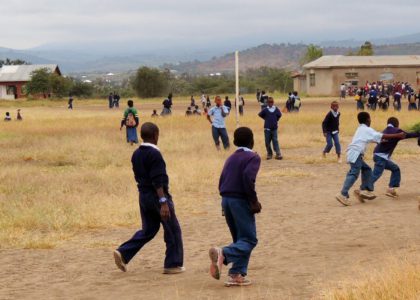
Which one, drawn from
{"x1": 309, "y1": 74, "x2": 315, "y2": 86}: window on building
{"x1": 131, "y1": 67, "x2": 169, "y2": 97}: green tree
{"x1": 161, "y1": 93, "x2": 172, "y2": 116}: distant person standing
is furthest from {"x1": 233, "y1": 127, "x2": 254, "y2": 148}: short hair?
{"x1": 131, "y1": 67, "x2": 169, "y2": 97}: green tree

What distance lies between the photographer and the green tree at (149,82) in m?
90.4

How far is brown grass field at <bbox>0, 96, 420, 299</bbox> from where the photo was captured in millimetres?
7945

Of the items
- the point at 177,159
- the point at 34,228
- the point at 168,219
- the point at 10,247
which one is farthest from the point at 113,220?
the point at 177,159

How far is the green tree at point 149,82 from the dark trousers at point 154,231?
81.8m

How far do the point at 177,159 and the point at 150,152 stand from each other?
12339 millimetres

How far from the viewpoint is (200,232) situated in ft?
37.8

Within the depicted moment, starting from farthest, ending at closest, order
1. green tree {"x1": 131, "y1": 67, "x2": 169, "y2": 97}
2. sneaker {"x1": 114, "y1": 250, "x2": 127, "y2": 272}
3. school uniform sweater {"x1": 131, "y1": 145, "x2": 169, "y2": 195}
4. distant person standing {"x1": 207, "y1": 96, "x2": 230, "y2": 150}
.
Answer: green tree {"x1": 131, "y1": 67, "x2": 169, "y2": 97} → distant person standing {"x1": 207, "y1": 96, "x2": 230, "y2": 150} → sneaker {"x1": 114, "y1": 250, "x2": 127, "y2": 272} → school uniform sweater {"x1": 131, "y1": 145, "x2": 169, "y2": 195}

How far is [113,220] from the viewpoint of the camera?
40.7ft

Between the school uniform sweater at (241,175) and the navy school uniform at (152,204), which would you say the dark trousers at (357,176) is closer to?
the navy school uniform at (152,204)

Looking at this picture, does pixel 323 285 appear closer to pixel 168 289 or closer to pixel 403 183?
pixel 168 289

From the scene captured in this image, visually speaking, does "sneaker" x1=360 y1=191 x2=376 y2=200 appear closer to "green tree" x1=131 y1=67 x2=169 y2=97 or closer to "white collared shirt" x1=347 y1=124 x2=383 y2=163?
"white collared shirt" x1=347 y1=124 x2=383 y2=163

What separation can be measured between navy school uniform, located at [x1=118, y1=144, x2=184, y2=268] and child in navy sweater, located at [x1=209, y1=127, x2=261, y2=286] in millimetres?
814

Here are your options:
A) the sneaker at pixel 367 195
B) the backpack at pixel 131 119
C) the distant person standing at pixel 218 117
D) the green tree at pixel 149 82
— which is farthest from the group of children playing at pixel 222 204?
the green tree at pixel 149 82

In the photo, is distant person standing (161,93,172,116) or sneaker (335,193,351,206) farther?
distant person standing (161,93,172,116)
